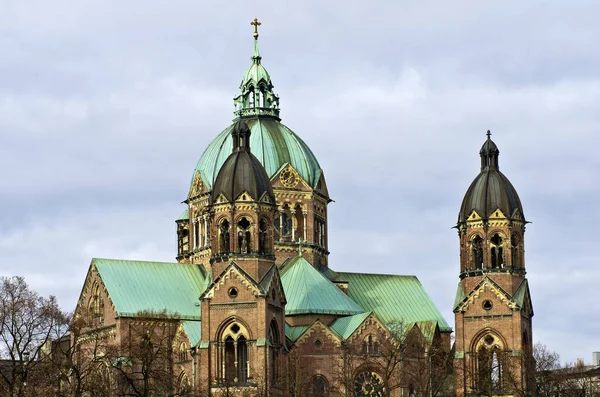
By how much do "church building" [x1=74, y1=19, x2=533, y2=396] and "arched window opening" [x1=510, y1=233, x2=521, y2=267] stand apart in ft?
0.31

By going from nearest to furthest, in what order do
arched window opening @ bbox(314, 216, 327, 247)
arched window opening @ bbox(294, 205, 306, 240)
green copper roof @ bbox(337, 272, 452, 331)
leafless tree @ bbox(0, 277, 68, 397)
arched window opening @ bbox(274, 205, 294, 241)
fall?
→ leafless tree @ bbox(0, 277, 68, 397) → arched window opening @ bbox(274, 205, 294, 241) → green copper roof @ bbox(337, 272, 452, 331) → arched window opening @ bbox(294, 205, 306, 240) → arched window opening @ bbox(314, 216, 327, 247)

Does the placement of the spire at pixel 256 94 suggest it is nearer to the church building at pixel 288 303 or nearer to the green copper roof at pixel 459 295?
the church building at pixel 288 303

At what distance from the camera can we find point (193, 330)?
369ft

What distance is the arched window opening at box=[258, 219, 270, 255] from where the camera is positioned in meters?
109

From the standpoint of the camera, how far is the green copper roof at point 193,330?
11134 cm

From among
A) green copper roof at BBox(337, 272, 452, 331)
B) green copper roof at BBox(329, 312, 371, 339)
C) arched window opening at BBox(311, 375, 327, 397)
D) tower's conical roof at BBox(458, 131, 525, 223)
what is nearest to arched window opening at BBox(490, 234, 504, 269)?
tower's conical roof at BBox(458, 131, 525, 223)

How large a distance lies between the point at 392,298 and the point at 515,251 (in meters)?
13.5

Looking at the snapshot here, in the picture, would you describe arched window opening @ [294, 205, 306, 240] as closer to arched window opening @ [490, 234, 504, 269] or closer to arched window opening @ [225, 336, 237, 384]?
arched window opening @ [490, 234, 504, 269]

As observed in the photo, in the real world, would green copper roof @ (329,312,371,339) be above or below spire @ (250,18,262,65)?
below

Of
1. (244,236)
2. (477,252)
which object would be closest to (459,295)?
(477,252)

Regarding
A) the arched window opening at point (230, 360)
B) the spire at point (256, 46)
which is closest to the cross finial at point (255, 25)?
the spire at point (256, 46)

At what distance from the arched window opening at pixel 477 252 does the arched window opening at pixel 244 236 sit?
16063 millimetres

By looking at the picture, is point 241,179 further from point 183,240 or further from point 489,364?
point 489,364

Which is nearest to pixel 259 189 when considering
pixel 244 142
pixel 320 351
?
pixel 244 142
